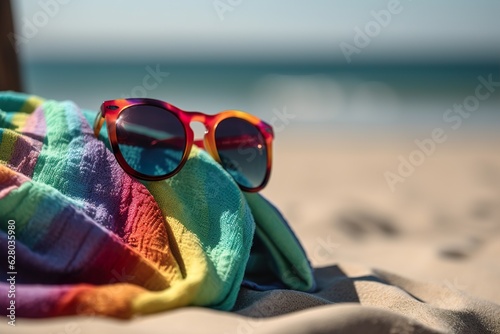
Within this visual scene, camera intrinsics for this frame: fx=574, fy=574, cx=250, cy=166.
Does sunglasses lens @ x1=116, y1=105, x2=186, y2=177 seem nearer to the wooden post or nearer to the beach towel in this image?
the beach towel

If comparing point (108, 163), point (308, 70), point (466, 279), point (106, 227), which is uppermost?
point (308, 70)

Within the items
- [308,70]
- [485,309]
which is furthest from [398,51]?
[485,309]

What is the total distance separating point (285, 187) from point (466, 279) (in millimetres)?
1958

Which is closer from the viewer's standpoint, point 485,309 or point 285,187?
point 485,309

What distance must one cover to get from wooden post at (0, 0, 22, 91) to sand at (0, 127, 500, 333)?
5.06 feet

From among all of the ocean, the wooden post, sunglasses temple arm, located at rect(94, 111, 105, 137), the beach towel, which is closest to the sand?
the beach towel

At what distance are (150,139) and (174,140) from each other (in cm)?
6

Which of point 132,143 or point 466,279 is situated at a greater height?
point 132,143

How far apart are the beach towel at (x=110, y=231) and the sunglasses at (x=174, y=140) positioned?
0.04 meters

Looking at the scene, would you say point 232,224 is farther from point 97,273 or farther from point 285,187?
point 285,187

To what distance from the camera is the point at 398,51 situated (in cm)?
2983

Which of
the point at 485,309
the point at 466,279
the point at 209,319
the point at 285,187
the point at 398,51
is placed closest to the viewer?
the point at 209,319

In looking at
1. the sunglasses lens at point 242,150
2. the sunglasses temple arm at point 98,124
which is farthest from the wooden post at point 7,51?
the sunglasses lens at point 242,150

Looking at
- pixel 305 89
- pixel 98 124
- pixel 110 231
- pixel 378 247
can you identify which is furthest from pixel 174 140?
pixel 305 89
